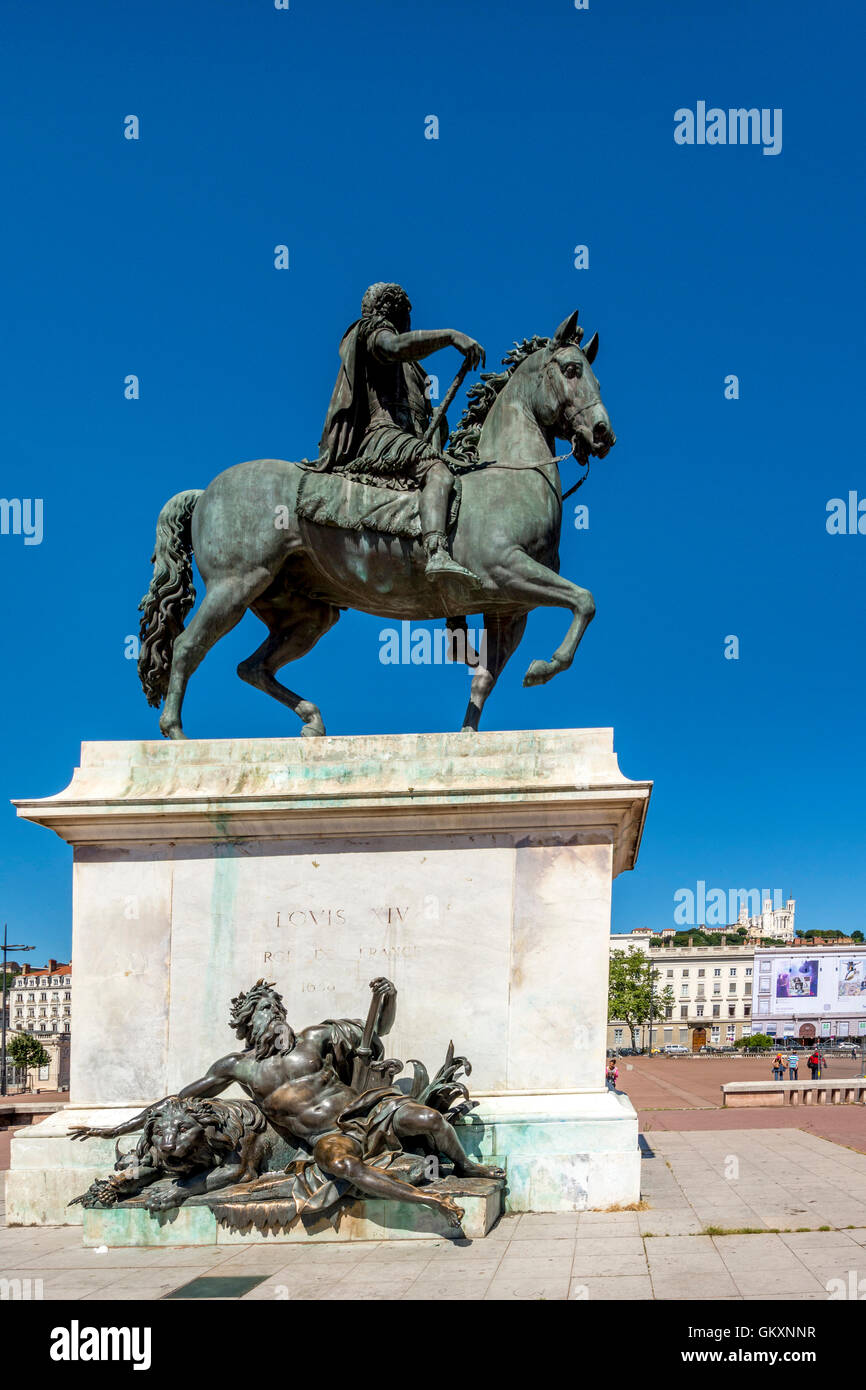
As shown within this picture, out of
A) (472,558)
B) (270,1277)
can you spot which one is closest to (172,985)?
(270,1277)

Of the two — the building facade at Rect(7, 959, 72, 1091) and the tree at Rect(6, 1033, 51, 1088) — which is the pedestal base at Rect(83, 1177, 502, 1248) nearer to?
the tree at Rect(6, 1033, 51, 1088)

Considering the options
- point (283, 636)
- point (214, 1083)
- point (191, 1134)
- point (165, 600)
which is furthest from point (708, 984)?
point (191, 1134)

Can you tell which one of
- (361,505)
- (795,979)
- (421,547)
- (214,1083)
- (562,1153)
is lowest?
(795,979)

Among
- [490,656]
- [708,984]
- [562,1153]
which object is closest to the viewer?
[562,1153]

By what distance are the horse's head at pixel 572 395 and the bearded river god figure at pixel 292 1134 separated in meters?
4.89

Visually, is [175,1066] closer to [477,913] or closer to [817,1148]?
[477,913]

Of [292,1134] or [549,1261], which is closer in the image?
[549,1261]

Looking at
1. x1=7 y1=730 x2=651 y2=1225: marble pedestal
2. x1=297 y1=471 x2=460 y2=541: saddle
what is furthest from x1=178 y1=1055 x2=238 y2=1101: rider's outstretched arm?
x1=297 y1=471 x2=460 y2=541: saddle

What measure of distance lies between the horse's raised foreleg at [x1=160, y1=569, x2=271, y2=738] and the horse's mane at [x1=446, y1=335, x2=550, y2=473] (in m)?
1.92

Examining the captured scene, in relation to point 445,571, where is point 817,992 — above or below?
below

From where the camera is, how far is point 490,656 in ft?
36.3

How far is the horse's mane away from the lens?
431 inches

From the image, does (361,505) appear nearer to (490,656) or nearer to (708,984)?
(490,656)

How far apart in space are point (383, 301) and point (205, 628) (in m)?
3.09
